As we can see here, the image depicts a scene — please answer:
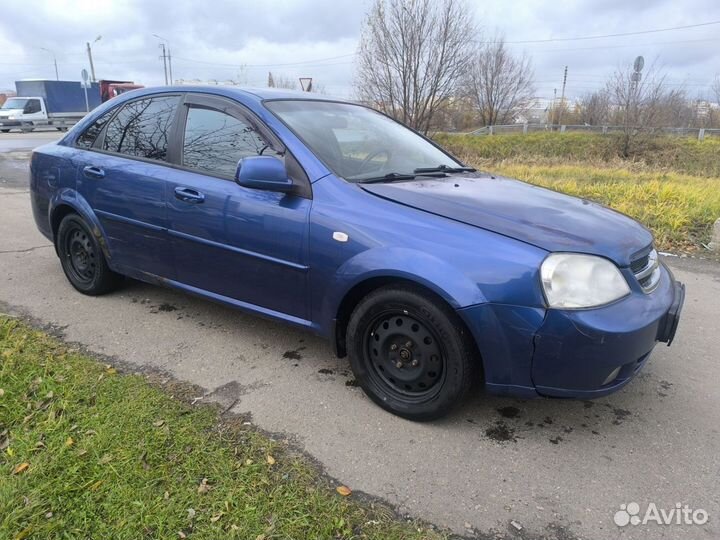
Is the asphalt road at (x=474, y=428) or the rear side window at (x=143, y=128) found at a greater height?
the rear side window at (x=143, y=128)

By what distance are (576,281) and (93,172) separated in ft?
11.0

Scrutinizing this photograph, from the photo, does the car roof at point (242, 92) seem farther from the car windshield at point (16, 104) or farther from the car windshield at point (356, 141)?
the car windshield at point (16, 104)

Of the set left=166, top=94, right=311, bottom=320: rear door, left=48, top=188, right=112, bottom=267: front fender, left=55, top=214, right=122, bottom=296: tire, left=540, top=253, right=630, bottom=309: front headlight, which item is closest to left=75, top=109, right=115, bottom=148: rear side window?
left=48, top=188, right=112, bottom=267: front fender

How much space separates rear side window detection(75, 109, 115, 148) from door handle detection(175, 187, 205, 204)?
1.27 meters

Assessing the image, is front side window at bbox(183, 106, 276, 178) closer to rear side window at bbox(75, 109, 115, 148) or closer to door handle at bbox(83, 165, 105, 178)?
door handle at bbox(83, 165, 105, 178)

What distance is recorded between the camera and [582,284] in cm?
233

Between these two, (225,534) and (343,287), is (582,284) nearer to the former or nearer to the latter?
(343,287)

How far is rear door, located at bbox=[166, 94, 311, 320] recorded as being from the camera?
9.66 feet

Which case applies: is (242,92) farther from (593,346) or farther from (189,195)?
(593,346)

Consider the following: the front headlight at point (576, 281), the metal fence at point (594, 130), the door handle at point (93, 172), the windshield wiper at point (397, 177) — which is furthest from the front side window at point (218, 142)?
the metal fence at point (594, 130)

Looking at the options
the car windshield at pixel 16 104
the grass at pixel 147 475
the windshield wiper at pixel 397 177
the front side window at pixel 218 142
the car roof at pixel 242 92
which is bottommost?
the grass at pixel 147 475

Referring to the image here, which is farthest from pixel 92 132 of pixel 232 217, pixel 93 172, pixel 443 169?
pixel 443 169

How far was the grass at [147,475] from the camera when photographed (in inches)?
79.4

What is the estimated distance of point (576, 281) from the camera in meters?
2.33
